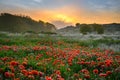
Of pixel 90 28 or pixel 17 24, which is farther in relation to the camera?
pixel 17 24

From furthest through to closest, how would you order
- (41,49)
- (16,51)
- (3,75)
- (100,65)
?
(41,49) → (16,51) → (100,65) → (3,75)

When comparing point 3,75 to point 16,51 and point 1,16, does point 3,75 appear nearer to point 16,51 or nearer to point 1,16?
point 16,51

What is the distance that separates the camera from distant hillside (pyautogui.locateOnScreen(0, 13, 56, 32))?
138 m

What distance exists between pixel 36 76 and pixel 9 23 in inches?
5560

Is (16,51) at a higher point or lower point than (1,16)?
lower

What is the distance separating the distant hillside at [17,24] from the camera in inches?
5413

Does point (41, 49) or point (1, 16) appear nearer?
point (41, 49)

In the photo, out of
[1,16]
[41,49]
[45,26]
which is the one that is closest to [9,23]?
[1,16]

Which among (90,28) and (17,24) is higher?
(17,24)

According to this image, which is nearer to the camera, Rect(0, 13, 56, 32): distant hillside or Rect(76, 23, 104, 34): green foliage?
Rect(76, 23, 104, 34): green foliage

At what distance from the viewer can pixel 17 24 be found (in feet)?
493

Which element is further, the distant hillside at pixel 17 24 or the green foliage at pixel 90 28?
the distant hillside at pixel 17 24

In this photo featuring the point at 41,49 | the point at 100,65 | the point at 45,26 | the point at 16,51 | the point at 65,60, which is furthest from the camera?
the point at 45,26

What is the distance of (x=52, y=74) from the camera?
8.35m
